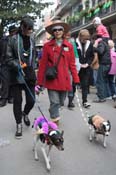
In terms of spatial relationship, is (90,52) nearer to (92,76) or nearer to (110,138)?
(110,138)

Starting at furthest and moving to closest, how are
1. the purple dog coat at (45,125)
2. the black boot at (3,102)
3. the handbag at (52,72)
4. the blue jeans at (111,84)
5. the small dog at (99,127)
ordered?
the blue jeans at (111,84) → the black boot at (3,102) → the handbag at (52,72) → the small dog at (99,127) → the purple dog coat at (45,125)

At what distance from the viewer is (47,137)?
580 cm

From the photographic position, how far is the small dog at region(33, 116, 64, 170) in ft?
18.3

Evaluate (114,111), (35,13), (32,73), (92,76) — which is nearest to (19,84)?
(32,73)

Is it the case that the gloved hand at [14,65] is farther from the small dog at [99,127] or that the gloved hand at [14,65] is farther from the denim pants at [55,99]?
the small dog at [99,127]

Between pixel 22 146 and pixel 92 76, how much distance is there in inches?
330

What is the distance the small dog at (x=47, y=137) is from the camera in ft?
18.3

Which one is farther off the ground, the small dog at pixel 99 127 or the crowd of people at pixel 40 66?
the crowd of people at pixel 40 66

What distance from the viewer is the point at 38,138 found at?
6297 mm

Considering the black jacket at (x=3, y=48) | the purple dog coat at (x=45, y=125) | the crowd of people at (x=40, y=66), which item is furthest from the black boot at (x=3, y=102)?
the purple dog coat at (x=45, y=125)

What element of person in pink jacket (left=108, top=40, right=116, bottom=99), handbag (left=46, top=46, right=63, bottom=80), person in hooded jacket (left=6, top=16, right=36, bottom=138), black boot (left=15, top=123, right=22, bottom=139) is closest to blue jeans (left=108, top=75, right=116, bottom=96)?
person in pink jacket (left=108, top=40, right=116, bottom=99)

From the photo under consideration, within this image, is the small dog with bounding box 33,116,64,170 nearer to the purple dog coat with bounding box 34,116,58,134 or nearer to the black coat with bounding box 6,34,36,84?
the purple dog coat with bounding box 34,116,58,134

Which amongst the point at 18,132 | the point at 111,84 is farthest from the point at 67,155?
the point at 111,84

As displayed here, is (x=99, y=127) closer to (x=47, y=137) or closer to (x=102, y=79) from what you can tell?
(x=47, y=137)
